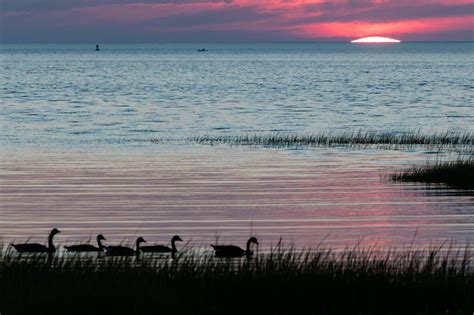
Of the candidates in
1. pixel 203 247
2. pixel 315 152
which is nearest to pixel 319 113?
pixel 315 152

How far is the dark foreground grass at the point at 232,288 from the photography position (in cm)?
1502

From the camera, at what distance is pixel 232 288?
15750 millimetres

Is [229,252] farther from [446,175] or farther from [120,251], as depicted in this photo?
[446,175]

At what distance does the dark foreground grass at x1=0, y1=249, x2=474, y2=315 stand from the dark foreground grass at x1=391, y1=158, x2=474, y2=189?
582 inches

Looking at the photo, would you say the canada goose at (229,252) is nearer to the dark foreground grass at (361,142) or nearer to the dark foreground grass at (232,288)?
the dark foreground grass at (232,288)

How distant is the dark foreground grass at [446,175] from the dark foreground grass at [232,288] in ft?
48.5

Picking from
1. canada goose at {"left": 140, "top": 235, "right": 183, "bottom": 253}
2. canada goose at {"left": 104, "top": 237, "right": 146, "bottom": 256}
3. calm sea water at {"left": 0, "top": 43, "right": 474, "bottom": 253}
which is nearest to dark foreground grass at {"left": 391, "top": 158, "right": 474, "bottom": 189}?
calm sea water at {"left": 0, "top": 43, "right": 474, "bottom": 253}

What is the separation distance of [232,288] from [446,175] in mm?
17703

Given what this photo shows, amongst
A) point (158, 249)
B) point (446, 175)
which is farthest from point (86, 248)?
point (446, 175)

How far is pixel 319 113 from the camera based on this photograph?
251 ft

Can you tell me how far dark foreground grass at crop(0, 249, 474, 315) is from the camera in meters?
15.0

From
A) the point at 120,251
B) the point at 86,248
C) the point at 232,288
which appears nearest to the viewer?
the point at 232,288

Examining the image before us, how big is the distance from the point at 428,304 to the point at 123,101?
249 feet

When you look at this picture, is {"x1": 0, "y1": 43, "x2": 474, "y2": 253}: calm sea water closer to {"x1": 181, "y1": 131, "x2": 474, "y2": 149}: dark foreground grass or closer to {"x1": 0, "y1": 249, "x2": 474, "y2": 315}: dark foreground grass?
{"x1": 181, "y1": 131, "x2": 474, "y2": 149}: dark foreground grass
